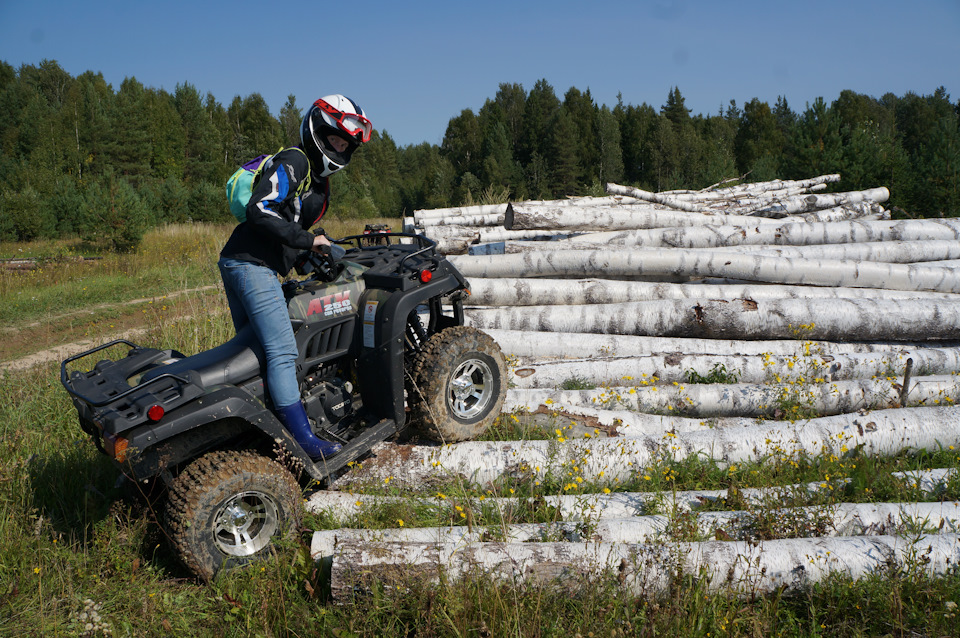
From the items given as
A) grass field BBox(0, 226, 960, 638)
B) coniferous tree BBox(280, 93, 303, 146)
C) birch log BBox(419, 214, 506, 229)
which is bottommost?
grass field BBox(0, 226, 960, 638)

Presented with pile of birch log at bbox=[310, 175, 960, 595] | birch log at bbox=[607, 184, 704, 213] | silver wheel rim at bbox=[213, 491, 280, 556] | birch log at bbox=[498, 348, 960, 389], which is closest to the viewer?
pile of birch log at bbox=[310, 175, 960, 595]

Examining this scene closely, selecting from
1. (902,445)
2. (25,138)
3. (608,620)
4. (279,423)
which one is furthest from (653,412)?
(25,138)

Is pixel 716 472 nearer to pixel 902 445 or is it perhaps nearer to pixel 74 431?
pixel 902 445

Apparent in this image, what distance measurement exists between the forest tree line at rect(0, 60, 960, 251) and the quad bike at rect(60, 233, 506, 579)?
24.0 m

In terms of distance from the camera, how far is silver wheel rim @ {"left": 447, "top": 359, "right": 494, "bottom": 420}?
14.9 feet

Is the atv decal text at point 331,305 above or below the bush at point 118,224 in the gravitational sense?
below

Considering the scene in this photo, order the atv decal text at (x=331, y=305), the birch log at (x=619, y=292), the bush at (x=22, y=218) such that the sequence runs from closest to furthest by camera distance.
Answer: the atv decal text at (x=331, y=305) < the birch log at (x=619, y=292) < the bush at (x=22, y=218)

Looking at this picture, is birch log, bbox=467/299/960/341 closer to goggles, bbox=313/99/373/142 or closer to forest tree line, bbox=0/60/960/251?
goggles, bbox=313/99/373/142

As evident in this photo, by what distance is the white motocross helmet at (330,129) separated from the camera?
381 cm

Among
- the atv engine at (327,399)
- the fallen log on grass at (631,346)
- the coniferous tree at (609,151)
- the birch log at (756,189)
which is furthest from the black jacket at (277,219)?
the coniferous tree at (609,151)

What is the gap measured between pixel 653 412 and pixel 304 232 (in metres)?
3.50

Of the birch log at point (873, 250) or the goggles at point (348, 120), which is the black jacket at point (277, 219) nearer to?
the goggles at point (348, 120)

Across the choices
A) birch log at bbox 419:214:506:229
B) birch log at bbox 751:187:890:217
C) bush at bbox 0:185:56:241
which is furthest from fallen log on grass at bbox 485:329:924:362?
bush at bbox 0:185:56:241

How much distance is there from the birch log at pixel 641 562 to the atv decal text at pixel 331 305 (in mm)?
1570
